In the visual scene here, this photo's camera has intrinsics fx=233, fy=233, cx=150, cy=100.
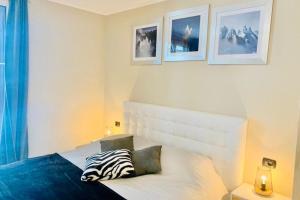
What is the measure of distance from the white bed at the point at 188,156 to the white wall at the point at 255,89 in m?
0.15

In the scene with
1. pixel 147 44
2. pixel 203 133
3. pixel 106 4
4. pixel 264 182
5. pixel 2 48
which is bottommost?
pixel 264 182

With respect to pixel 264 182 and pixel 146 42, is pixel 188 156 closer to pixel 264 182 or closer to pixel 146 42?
pixel 264 182

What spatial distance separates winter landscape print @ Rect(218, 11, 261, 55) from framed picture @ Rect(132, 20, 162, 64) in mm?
845

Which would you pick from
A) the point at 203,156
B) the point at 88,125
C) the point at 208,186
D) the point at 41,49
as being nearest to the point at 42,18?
the point at 41,49

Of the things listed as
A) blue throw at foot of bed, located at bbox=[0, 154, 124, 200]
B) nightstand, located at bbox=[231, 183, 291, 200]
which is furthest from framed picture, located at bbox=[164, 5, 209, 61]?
blue throw at foot of bed, located at bbox=[0, 154, 124, 200]

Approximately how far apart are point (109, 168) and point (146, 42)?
1.76 m

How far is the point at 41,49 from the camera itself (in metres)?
3.08

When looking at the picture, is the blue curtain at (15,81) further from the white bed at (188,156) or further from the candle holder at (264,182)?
the candle holder at (264,182)

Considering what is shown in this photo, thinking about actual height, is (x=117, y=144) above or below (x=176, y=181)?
above

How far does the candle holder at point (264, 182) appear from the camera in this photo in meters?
2.04

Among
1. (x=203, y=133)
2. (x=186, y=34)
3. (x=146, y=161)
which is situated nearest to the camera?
(x=146, y=161)

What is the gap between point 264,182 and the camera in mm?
2049

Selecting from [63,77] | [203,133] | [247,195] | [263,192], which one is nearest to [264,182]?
[263,192]

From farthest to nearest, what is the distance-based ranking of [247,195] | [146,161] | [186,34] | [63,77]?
[63,77] → [186,34] → [146,161] → [247,195]
